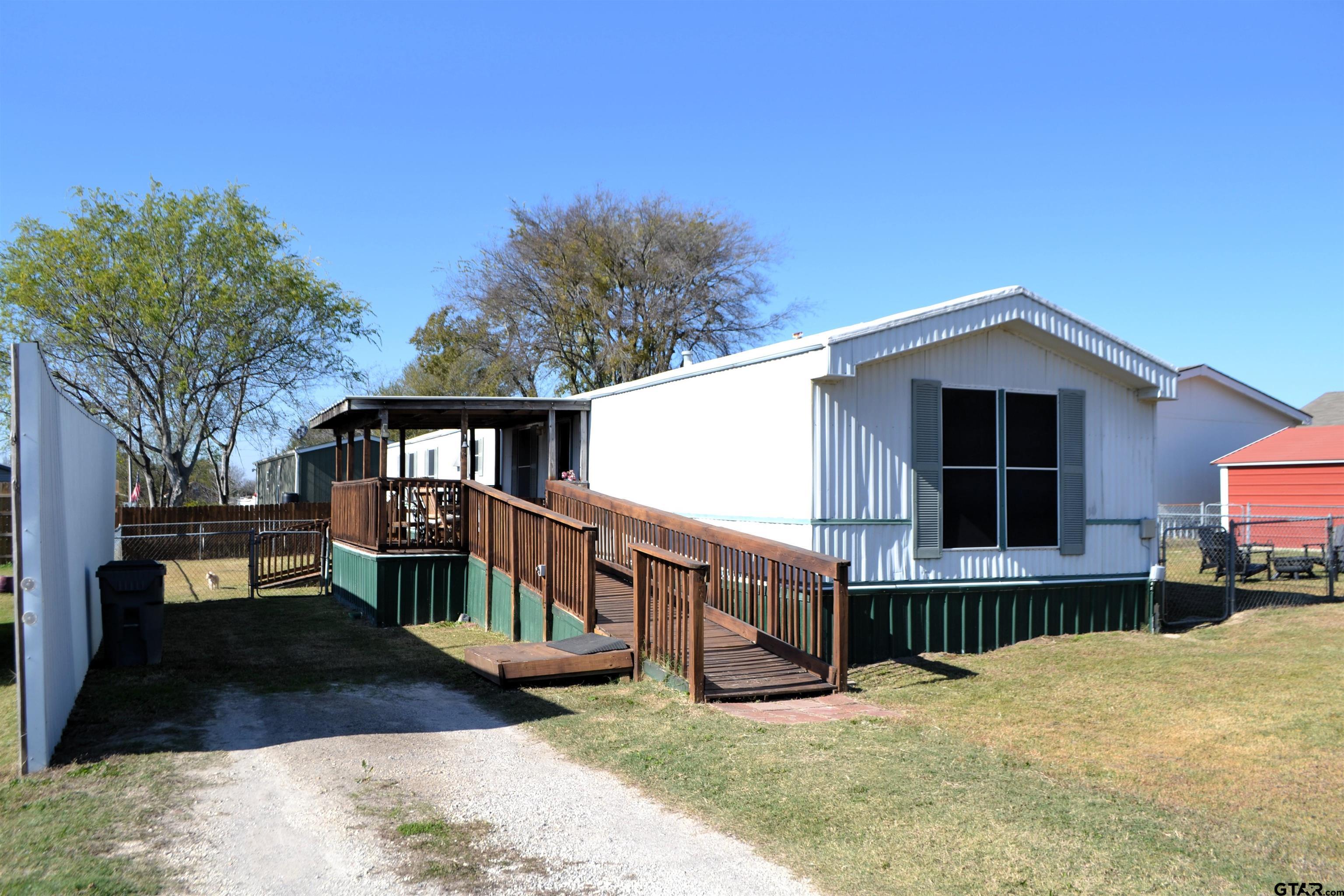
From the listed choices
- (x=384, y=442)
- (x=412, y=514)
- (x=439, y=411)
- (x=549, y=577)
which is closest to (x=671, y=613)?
(x=549, y=577)

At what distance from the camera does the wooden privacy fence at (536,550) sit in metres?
8.89

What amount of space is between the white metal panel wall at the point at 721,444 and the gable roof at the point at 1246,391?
19060 millimetres

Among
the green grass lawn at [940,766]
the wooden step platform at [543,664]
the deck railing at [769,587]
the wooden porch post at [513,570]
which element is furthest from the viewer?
the wooden porch post at [513,570]

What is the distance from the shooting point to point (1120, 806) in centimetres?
491

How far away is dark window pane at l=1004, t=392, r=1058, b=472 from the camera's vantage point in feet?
34.1

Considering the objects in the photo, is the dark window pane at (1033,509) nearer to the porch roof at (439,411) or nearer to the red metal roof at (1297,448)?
the porch roof at (439,411)

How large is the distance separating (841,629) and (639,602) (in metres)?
1.58

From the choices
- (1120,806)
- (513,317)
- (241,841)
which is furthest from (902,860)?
(513,317)

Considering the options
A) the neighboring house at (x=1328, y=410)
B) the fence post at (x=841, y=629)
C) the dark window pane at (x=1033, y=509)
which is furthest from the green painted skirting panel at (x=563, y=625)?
the neighboring house at (x=1328, y=410)

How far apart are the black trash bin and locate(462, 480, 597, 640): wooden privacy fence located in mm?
3274

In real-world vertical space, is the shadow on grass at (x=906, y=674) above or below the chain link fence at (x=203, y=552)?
above

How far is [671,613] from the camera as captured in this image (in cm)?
782

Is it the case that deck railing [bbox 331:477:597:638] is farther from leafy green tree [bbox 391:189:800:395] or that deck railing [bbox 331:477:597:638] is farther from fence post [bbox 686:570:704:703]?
leafy green tree [bbox 391:189:800:395]

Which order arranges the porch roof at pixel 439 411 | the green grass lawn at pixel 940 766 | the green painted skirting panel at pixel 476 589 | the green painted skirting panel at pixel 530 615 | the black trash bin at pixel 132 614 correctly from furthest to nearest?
1. the porch roof at pixel 439 411
2. the green painted skirting panel at pixel 476 589
3. the green painted skirting panel at pixel 530 615
4. the black trash bin at pixel 132 614
5. the green grass lawn at pixel 940 766
